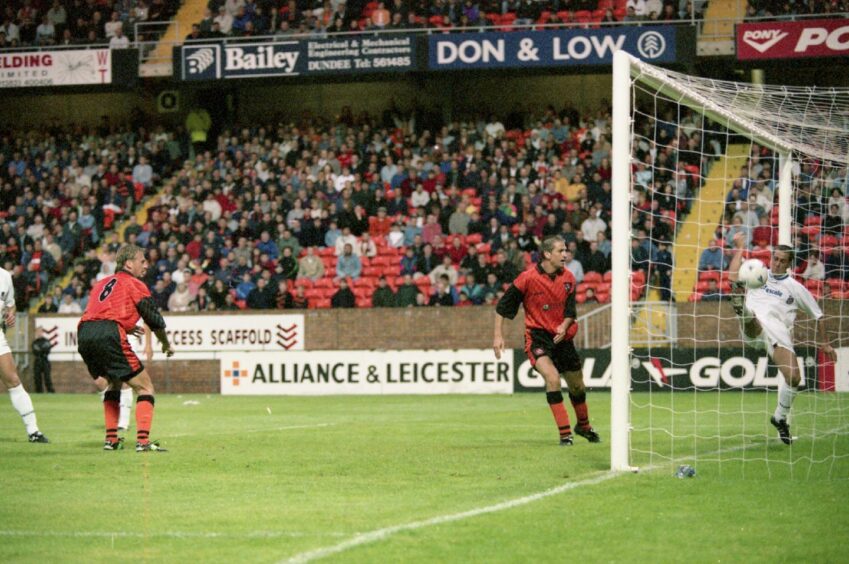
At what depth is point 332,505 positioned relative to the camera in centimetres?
883

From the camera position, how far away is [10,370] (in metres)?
13.9

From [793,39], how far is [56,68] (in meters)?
19.6

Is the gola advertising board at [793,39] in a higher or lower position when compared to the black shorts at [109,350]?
higher

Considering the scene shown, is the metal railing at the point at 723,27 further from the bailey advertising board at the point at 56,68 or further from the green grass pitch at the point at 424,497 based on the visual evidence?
the green grass pitch at the point at 424,497

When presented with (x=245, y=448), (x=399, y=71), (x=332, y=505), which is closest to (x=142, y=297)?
(x=245, y=448)

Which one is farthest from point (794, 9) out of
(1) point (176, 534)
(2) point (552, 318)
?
(1) point (176, 534)

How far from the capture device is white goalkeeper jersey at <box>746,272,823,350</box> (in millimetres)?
13336

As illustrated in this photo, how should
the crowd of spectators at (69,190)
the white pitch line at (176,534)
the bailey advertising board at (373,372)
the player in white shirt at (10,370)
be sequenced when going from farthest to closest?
1. the crowd of spectators at (69,190)
2. the bailey advertising board at (373,372)
3. the player in white shirt at (10,370)
4. the white pitch line at (176,534)

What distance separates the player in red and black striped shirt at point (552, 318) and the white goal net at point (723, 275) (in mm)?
760

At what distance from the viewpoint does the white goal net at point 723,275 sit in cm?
1086

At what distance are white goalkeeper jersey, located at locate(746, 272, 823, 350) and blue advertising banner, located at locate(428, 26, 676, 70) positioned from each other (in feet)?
58.8

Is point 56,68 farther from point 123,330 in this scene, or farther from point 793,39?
point 123,330

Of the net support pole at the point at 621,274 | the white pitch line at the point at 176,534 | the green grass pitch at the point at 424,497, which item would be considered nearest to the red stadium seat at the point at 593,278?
the green grass pitch at the point at 424,497

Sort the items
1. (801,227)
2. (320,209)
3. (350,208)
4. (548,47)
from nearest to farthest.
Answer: (801,227)
(350,208)
(320,209)
(548,47)
